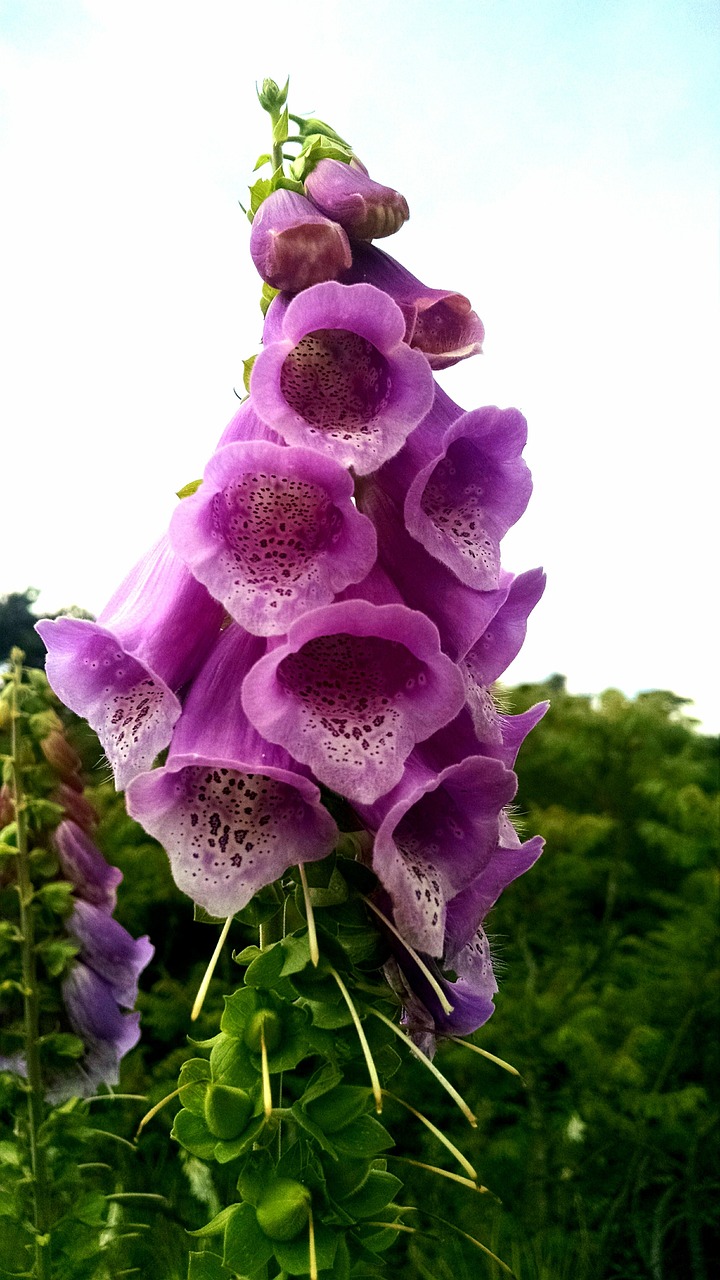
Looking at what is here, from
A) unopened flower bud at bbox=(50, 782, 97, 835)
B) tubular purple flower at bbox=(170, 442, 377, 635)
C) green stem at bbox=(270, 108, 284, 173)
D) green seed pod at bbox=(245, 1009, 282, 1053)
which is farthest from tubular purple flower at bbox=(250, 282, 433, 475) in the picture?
unopened flower bud at bbox=(50, 782, 97, 835)

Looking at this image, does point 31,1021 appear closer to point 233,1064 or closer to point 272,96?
point 233,1064

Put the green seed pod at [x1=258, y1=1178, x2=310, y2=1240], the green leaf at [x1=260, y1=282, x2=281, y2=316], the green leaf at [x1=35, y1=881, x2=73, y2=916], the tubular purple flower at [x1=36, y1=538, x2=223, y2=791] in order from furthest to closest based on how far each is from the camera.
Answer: the green leaf at [x1=35, y1=881, x2=73, y2=916], the green leaf at [x1=260, y1=282, x2=281, y2=316], the tubular purple flower at [x1=36, y1=538, x2=223, y2=791], the green seed pod at [x1=258, y1=1178, x2=310, y2=1240]

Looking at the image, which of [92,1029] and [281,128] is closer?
[281,128]

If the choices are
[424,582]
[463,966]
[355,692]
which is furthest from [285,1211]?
[424,582]

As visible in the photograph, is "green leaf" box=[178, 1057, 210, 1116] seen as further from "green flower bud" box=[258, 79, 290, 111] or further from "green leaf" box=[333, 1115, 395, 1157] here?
"green flower bud" box=[258, 79, 290, 111]

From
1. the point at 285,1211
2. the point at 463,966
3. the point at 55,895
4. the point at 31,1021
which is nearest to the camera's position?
the point at 285,1211

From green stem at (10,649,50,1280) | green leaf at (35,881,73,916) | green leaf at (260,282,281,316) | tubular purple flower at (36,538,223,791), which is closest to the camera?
tubular purple flower at (36,538,223,791)

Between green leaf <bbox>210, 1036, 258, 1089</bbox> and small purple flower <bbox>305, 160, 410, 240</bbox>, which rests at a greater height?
small purple flower <bbox>305, 160, 410, 240</bbox>
